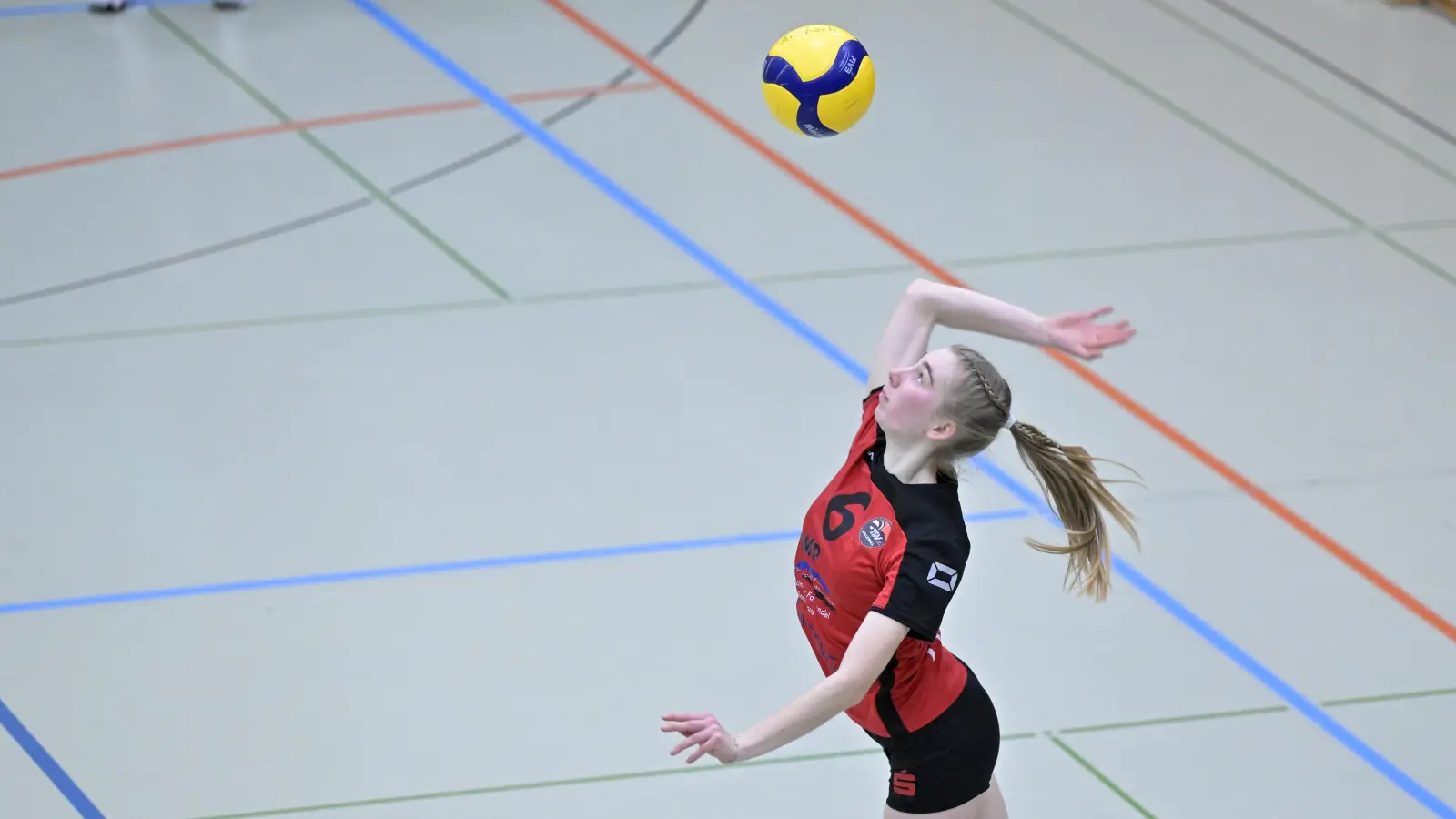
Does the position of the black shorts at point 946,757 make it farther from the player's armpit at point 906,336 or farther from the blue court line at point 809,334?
the blue court line at point 809,334

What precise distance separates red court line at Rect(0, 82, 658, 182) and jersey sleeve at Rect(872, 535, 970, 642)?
6.67 metres

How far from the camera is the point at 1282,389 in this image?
26.4 ft

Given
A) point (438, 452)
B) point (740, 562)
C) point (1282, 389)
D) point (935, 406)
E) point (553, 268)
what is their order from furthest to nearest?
point (553, 268)
point (1282, 389)
point (438, 452)
point (740, 562)
point (935, 406)

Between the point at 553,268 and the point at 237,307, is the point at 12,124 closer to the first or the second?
the point at 237,307

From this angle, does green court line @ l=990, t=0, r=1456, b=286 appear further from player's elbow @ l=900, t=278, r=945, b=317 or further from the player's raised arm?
player's elbow @ l=900, t=278, r=945, b=317

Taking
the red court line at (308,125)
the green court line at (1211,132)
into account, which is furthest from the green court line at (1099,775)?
the red court line at (308,125)

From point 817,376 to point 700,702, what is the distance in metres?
2.28

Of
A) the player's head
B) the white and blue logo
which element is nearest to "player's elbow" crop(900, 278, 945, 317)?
the player's head

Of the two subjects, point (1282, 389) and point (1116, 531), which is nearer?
point (1116, 531)

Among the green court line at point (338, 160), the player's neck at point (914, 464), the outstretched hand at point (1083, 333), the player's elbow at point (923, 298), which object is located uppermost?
the outstretched hand at point (1083, 333)

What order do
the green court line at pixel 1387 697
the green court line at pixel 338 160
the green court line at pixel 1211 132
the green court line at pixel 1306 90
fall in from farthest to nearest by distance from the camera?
1. the green court line at pixel 1306 90
2. the green court line at pixel 1211 132
3. the green court line at pixel 338 160
4. the green court line at pixel 1387 697

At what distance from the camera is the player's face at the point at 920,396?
14.2 ft

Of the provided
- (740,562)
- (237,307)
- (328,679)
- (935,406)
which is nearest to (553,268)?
(237,307)

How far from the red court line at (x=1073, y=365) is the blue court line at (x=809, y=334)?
2.55ft
